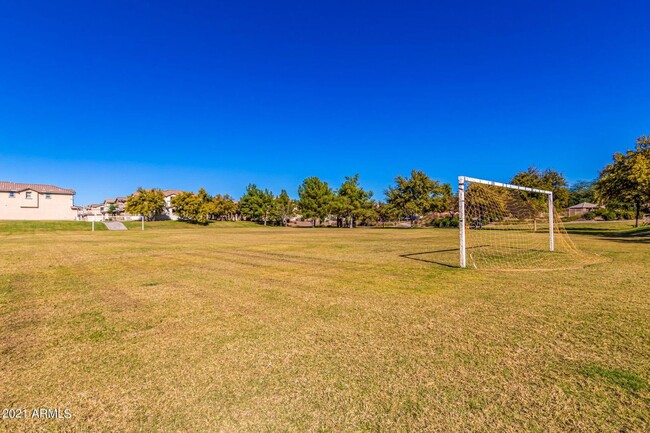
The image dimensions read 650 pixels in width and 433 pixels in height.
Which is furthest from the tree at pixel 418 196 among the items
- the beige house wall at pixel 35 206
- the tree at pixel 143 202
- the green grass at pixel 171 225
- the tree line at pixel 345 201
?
the beige house wall at pixel 35 206

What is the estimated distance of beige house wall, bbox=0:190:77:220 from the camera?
171 ft

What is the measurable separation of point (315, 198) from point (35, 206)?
164 feet

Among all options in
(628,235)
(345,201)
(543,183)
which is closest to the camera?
(628,235)

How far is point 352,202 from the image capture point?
60.6 meters

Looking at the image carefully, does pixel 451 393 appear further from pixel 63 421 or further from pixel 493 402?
pixel 63 421

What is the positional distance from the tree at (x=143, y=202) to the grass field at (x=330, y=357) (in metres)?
52.2

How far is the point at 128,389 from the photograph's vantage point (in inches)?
123

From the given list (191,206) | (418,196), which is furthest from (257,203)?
(418,196)

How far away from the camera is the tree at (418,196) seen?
51.9 meters

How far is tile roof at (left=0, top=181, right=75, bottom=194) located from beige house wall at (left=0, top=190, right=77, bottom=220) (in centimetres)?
56

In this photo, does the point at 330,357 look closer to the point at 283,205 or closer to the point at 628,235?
the point at 628,235

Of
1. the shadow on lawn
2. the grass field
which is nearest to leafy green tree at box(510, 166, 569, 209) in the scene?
the shadow on lawn

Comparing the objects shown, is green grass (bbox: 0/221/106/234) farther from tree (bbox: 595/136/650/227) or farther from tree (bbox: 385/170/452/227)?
tree (bbox: 595/136/650/227)

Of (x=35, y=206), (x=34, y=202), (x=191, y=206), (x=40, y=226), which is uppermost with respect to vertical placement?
(x=34, y=202)
